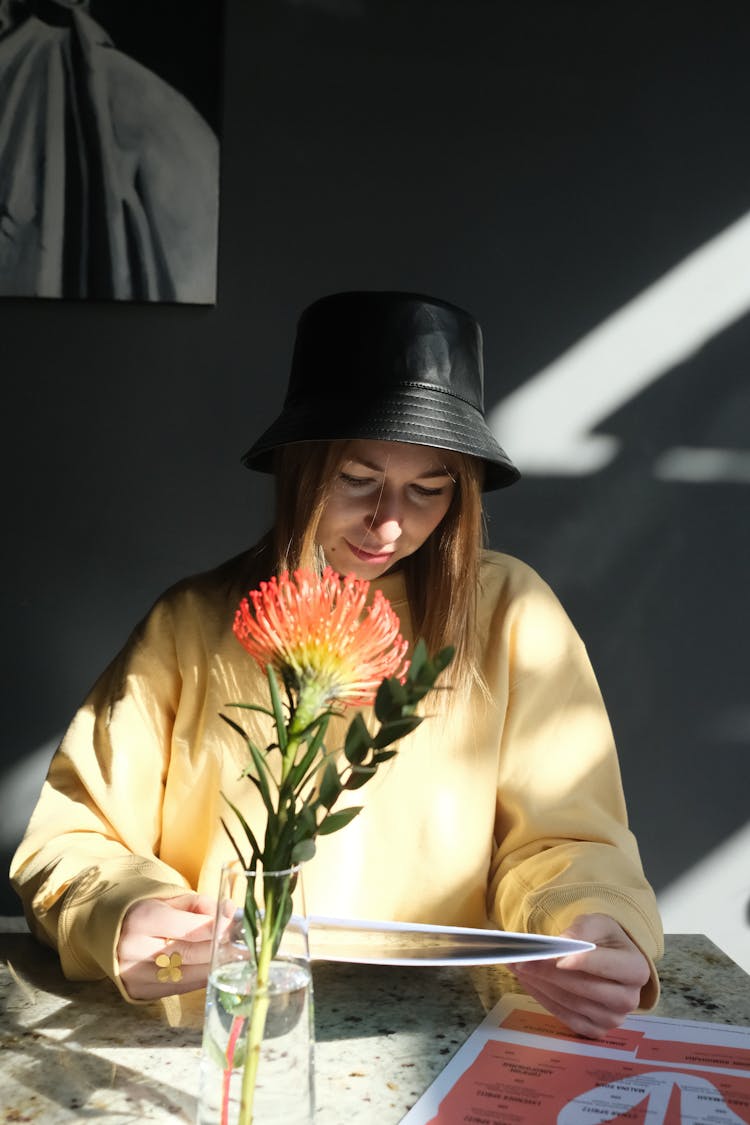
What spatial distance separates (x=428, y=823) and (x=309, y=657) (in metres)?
0.69

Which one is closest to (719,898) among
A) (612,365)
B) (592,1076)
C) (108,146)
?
(612,365)

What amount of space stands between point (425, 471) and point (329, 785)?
0.65 m

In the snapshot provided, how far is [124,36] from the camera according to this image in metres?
1.95

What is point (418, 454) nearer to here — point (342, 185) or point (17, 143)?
point (342, 185)

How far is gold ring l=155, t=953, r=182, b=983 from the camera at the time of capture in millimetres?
805

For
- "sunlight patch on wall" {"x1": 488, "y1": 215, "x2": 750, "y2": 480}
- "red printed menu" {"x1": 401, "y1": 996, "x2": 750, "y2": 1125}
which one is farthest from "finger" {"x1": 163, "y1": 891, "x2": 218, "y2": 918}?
"sunlight patch on wall" {"x1": 488, "y1": 215, "x2": 750, "y2": 480}

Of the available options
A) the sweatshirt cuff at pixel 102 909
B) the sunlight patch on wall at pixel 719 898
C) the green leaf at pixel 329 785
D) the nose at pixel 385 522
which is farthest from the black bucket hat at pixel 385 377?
the sunlight patch on wall at pixel 719 898

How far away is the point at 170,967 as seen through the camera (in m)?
0.81

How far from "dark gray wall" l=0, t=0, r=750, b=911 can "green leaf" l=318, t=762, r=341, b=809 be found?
1.49 metres

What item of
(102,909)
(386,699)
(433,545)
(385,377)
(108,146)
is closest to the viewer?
(386,699)

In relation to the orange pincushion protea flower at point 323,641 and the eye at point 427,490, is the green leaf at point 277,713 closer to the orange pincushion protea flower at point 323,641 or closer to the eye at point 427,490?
the orange pincushion protea flower at point 323,641

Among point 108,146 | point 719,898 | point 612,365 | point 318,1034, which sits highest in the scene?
point 108,146

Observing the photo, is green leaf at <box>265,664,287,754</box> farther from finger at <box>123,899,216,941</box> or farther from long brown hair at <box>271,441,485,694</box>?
long brown hair at <box>271,441,485,694</box>

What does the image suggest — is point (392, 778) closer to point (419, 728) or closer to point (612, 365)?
point (419, 728)
